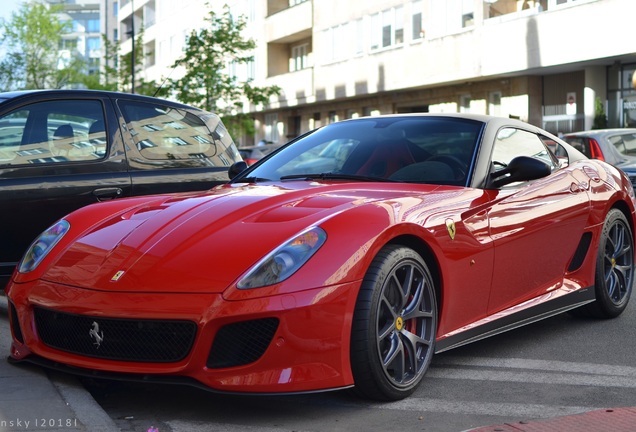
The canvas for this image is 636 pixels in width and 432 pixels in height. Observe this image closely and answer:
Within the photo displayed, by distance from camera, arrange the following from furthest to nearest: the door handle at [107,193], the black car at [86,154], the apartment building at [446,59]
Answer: the apartment building at [446,59], the door handle at [107,193], the black car at [86,154]

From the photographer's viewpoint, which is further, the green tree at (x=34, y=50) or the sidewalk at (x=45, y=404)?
the green tree at (x=34, y=50)

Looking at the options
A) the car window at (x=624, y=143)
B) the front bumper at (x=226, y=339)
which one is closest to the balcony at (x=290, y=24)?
the car window at (x=624, y=143)

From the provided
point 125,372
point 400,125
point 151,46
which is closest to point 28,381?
point 125,372

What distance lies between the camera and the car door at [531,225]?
536 centimetres

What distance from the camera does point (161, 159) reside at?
297 inches

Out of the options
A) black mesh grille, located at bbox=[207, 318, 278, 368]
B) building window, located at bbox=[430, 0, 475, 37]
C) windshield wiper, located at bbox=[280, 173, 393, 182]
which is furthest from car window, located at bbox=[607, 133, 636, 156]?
building window, located at bbox=[430, 0, 475, 37]

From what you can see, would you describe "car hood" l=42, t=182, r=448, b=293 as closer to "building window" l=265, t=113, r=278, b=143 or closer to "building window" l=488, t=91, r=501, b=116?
"building window" l=488, t=91, r=501, b=116

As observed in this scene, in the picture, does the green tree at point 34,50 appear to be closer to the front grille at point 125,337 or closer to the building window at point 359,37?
the building window at point 359,37

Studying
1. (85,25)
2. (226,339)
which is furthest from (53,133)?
(85,25)

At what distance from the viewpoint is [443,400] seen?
4.68 meters

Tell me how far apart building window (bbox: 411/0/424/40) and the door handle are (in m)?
29.1

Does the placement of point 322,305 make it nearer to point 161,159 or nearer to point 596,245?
point 596,245

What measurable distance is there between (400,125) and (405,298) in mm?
1546

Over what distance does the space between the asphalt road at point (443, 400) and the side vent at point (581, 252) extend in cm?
57
